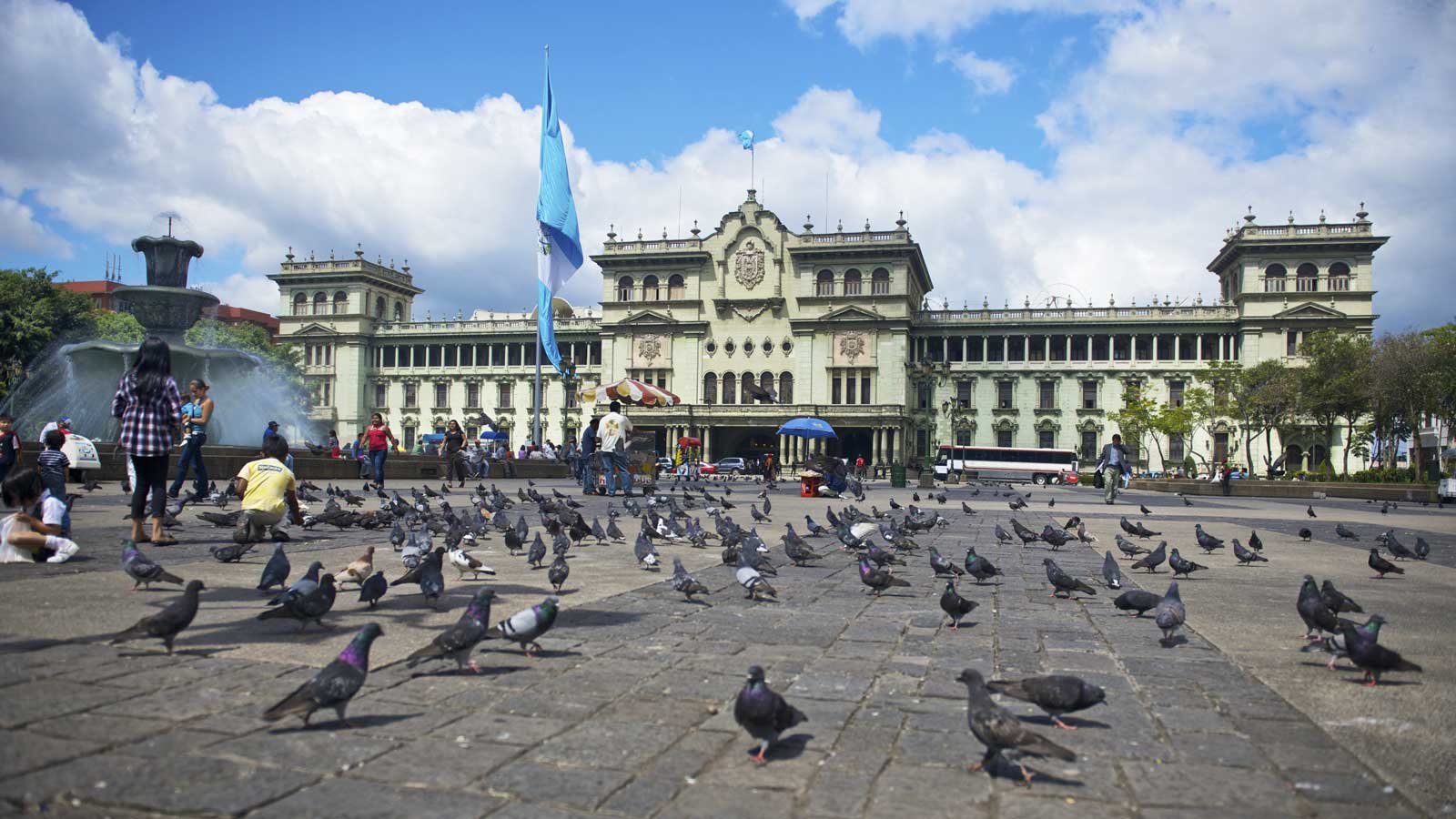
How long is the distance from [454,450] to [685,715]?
21947 millimetres

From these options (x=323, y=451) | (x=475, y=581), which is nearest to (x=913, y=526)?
(x=475, y=581)

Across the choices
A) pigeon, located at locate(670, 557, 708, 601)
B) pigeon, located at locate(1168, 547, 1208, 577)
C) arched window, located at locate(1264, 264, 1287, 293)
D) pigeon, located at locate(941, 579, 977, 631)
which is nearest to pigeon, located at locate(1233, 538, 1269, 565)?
pigeon, located at locate(1168, 547, 1208, 577)

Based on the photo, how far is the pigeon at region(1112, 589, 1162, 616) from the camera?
633 cm

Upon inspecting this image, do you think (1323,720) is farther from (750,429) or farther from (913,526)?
(750,429)

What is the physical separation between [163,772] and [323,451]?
102ft

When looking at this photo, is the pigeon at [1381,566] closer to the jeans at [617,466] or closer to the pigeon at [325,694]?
the pigeon at [325,694]

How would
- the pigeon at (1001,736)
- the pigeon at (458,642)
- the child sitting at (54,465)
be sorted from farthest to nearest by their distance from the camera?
the child sitting at (54,465), the pigeon at (458,642), the pigeon at (1001,736)

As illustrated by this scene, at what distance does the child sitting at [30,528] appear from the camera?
267 inches

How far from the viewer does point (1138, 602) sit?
6359 millimetres

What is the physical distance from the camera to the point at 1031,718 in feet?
13.1

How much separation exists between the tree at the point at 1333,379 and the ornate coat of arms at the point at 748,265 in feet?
112

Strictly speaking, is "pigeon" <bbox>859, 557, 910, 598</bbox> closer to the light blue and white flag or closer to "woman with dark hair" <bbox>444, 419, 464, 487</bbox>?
"woman with dark hair" <bbox>444, 419, 464, 487</bbox>

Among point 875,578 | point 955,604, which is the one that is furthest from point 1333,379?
point 955,604

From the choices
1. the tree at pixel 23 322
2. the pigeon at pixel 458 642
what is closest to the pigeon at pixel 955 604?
the pigeon at pixel 458 642
